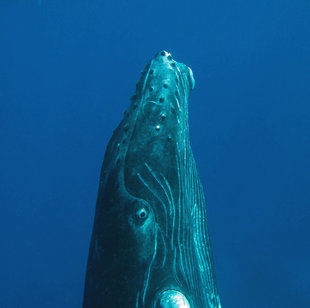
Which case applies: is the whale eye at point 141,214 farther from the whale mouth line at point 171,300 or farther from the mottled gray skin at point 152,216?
the whale mouth line at point 171,300

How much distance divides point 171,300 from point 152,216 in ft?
1.97

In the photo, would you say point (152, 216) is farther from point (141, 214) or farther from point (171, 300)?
point (171, 300)

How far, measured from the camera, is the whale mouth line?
2.21m

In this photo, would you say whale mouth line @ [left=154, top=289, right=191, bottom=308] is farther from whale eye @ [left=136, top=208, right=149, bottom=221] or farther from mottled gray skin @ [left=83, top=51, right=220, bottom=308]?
whale eye @ [left=136, top=208, right=149, bottom=221]

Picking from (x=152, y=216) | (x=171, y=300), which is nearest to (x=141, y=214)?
(x=152, y=216)

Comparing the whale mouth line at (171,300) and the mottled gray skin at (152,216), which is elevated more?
the mottled gray skin at (152,216)

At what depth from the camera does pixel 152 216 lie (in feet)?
8.30

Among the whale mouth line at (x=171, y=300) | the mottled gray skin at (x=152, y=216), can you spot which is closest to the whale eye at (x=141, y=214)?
the mottled gray skin at (x=152, y=216)

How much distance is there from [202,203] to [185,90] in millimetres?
1111

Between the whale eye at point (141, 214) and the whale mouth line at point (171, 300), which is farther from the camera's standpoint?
the whale eye at point (141, 214)

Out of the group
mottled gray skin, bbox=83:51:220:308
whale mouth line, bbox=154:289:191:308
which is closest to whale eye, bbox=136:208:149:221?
mottled gray skin, bbox=83:51:220:308

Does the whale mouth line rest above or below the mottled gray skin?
below

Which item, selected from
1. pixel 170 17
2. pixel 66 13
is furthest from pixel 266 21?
pixel 66 13

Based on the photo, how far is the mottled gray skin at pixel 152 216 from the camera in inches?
94.1
